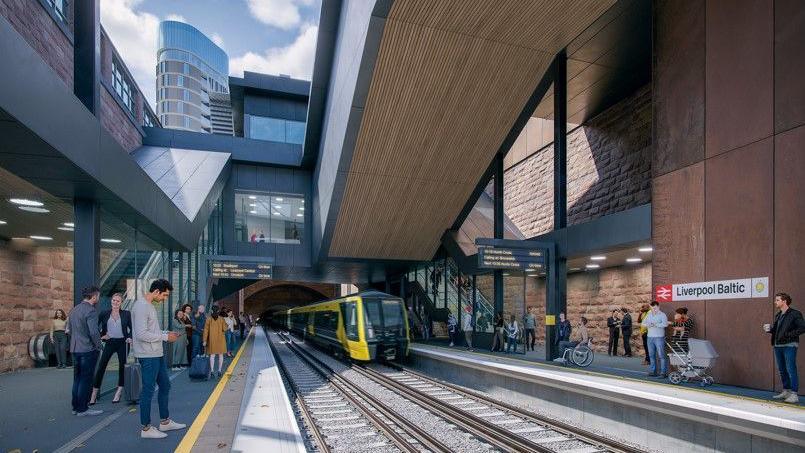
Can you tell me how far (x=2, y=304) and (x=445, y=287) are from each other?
15.8 m

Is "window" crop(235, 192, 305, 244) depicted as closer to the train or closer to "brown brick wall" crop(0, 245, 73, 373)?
the train

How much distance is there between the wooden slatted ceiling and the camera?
1182 centimetres

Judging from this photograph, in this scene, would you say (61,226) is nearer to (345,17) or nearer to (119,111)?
(345,17)

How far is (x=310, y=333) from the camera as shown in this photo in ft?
76.8

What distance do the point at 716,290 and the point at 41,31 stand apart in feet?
52.5

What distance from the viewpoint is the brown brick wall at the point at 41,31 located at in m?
10.9

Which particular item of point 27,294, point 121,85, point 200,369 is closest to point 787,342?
point 200,369

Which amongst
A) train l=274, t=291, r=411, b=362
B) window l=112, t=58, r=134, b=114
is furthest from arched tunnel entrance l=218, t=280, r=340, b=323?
train l=274, t=291, r=411, b=362

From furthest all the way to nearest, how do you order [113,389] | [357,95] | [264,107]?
[264,107], [357,95], [113,389]

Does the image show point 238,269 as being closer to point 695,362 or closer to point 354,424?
point 354,424

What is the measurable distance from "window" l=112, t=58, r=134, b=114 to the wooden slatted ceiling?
11.1m

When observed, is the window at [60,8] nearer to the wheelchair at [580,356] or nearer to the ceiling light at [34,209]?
the ceiling light at [34,209]

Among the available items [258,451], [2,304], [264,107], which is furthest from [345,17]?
[264,107]

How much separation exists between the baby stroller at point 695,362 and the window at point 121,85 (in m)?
21.3
